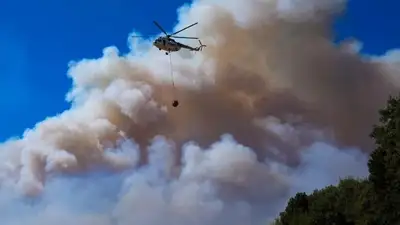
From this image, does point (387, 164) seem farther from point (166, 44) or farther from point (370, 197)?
point (166, 44)

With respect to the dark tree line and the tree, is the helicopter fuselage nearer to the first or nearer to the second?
the dark tree line

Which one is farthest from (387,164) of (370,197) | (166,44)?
(166,44)

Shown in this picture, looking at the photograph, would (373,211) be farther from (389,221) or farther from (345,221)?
(345,221)

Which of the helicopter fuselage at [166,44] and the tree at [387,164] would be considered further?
the helicopter fuselage at [166,44]

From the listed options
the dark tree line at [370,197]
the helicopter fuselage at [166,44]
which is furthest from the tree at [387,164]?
the helicopter fuselage at [166,44]

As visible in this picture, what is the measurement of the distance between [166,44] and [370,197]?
47.6 meters

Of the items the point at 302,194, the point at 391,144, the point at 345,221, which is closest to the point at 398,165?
the point at 391,144

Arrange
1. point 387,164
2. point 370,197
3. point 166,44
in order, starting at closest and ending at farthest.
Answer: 1. point 387,164
2. point 370,197
3. point 166,44

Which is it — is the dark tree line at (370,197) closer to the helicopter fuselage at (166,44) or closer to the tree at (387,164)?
the tree at (387,164)

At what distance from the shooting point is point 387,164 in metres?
80.5

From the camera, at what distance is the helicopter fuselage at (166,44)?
114812 mm

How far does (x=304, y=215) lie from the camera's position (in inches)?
4341

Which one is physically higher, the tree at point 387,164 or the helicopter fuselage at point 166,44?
the helicopter fuselage at point 166,44

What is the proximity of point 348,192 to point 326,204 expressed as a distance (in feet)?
14.0
